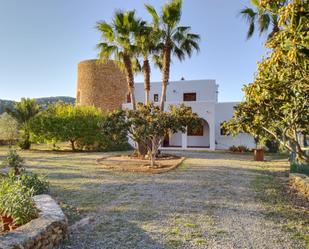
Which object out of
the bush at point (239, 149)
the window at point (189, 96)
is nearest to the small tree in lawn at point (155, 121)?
the bush at point (239, 149)

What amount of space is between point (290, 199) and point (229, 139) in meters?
19.7

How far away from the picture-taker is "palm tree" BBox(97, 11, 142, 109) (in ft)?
56.7

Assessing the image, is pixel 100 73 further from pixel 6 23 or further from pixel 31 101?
pixel 6 23

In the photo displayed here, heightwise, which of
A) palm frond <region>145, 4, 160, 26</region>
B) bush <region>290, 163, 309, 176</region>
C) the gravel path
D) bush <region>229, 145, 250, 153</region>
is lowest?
the gravel path

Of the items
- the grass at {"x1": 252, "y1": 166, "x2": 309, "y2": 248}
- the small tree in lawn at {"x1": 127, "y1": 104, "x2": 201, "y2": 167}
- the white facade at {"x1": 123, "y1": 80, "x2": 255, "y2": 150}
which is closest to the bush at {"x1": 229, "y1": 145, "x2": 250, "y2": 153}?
the white facade at {"x1": 123, "y1": 80, "x2": 255, "y2": 150}

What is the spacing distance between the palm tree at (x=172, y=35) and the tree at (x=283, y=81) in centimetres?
1126

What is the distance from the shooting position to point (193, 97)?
103 feet

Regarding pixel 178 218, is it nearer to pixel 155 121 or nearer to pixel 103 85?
pixel 155 121

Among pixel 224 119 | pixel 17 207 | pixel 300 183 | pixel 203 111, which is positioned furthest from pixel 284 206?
pixel 224 119

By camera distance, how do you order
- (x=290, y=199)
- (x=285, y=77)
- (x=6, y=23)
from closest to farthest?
(x=285, y=77) → (x=290, y=199) → (x=6, y=23)

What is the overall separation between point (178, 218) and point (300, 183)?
574 cm

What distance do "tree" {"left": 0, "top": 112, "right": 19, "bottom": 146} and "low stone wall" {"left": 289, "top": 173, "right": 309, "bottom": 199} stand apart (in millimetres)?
25749

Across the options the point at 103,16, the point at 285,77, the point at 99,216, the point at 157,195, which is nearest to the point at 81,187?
the point at 157,195

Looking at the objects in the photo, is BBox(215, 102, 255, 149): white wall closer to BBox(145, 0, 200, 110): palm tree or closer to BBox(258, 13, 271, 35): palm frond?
BBox(145, 0, 200, 110): palm tree
